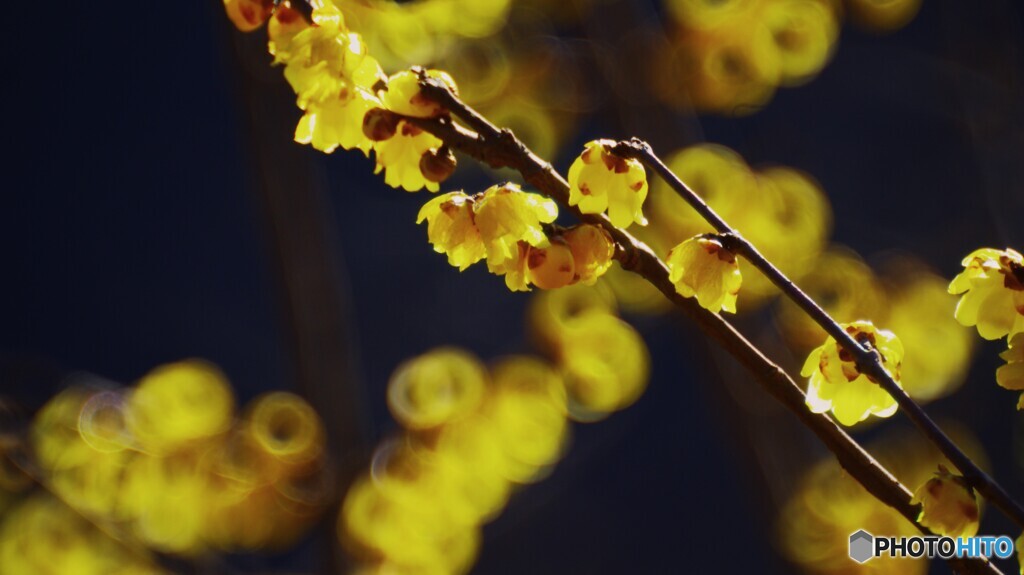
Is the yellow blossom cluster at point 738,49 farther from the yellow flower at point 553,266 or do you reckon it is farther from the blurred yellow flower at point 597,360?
the yellow flower at point 553,266

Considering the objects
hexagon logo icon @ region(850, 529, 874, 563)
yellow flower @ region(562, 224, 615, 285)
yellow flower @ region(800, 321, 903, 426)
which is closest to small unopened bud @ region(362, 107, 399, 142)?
yellow flower @ region(562, 224, 615, 285)

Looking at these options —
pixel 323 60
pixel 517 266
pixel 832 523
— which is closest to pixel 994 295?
pixel 517 266

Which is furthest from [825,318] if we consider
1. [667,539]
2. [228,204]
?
[228,204]

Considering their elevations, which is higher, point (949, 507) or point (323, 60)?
point (323, 60)

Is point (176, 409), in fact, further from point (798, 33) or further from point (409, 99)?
point (798, 33)

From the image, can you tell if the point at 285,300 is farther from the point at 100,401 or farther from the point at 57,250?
the point at 57,250

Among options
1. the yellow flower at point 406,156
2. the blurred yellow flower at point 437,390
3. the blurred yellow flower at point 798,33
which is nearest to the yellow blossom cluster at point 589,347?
the blurred yellow flower at point 437,390

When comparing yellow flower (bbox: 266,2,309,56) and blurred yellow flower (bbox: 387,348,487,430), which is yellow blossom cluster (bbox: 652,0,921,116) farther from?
yellow flower (bbox: 266,2,309,56)
